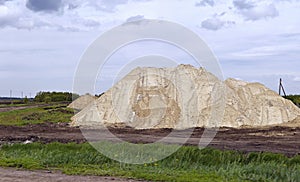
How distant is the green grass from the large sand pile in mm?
3362

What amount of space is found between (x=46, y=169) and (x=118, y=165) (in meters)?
2.31

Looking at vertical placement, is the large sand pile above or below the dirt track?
above

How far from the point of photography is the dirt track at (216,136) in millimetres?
24312

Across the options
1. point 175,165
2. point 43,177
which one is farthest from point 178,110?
point 43,177

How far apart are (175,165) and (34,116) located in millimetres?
27649

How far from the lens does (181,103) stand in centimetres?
3662

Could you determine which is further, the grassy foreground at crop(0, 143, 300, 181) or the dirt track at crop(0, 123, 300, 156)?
the dirt track at crop(0, 123, 300, 156)

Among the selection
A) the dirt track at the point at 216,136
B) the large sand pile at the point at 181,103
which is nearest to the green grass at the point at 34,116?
the large sand pile at the point at 181,103

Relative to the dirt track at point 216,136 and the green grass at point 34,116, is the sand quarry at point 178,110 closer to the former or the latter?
the dirt track at point 216,136

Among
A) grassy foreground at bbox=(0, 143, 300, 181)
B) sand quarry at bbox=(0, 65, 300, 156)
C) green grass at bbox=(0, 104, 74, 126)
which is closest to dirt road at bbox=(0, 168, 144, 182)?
grassy foreground at bbox=(0, 143, 300, 181)

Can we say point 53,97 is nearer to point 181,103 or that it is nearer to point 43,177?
point 181,103

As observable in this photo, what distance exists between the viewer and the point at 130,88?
39.4 metres

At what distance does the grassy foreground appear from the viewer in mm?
14055

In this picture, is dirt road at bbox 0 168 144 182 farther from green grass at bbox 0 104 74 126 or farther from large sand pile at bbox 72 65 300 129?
green grass at bbox 0 104 74 126
